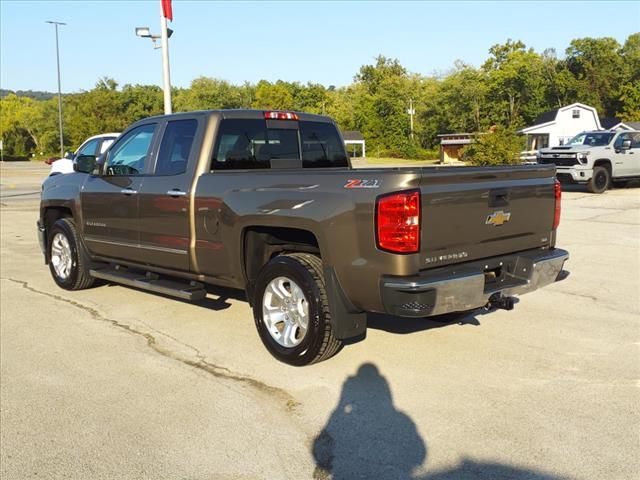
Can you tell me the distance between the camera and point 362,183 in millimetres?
4078

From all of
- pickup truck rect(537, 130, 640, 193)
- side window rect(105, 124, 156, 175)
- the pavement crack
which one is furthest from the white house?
the pavement crack

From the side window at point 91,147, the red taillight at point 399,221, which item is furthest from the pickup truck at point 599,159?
the red taillight at point 399,221

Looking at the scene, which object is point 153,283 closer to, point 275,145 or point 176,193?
point 176,193

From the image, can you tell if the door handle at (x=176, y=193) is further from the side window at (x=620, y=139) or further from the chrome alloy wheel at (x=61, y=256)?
the side window at (x=620, y=139)

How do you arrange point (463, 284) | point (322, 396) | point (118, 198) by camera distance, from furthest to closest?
point (118, 198) → point (322, 396) → point (463, 284)

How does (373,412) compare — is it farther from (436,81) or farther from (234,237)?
(436,81)

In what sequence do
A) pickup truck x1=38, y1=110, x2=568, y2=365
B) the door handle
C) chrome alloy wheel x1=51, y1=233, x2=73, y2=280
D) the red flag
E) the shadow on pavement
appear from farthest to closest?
1. the red flag
2. chrome alloy wheel x1=51, y1=233, x2=73, y2=280
3. the door handle
4. pickup truck x1=38, y1=110, x2=568, y2=365
5. the shadow on pavement

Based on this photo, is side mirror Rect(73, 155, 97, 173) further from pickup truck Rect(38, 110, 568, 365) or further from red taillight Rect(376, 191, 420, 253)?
red taillight Rect(376, 191, 420, 253)

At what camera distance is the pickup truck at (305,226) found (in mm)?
4000

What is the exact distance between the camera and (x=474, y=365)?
15.4 ft

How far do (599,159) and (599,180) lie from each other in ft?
2.33

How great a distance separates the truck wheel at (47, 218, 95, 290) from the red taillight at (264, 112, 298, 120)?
2.93m

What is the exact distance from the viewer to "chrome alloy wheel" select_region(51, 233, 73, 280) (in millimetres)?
7430

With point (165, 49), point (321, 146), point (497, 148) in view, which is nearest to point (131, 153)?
point (321, 146)
